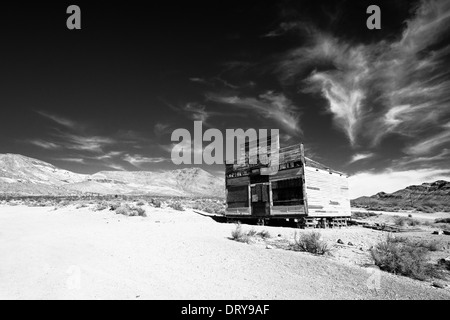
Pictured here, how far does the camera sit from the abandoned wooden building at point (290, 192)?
60.5 feet

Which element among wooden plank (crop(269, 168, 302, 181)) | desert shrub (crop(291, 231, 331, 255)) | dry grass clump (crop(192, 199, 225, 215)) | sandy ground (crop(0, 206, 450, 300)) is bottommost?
sandy ground (crop(0, 206, 450, 300))

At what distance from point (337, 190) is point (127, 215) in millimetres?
17224

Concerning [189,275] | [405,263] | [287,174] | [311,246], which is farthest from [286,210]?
[189,275]

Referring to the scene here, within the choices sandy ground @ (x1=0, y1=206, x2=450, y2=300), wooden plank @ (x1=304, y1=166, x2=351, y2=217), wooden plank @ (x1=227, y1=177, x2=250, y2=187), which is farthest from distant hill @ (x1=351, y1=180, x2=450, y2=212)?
sandy ground @ (x1=0, y1=206, x2=450, y2=300)

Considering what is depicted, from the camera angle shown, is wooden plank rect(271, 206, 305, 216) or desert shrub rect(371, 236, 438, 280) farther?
wooden plank rect(271, 206, 305, 216)

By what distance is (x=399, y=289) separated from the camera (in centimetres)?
499

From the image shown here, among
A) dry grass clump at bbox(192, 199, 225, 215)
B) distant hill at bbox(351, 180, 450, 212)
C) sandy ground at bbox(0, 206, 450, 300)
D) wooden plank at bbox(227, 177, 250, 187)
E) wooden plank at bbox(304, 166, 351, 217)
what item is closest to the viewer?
sandy ground at bbox(0, 206, 450, 300)

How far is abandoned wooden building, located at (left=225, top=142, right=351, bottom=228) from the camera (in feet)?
60.5

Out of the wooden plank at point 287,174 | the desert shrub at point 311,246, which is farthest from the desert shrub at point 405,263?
the wooden plank at point 287,174

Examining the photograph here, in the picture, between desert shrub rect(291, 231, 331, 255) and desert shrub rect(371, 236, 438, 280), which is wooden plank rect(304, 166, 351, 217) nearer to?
desert shrub rect(291, 231, 331, 255)

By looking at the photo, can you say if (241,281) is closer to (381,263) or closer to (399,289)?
(399,289)

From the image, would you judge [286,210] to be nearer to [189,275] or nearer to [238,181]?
[238,181]

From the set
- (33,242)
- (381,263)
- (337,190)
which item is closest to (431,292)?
(381,263)

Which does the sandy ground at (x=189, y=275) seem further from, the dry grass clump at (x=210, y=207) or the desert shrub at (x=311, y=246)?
the dry grass clump at (x=210, y=207)
